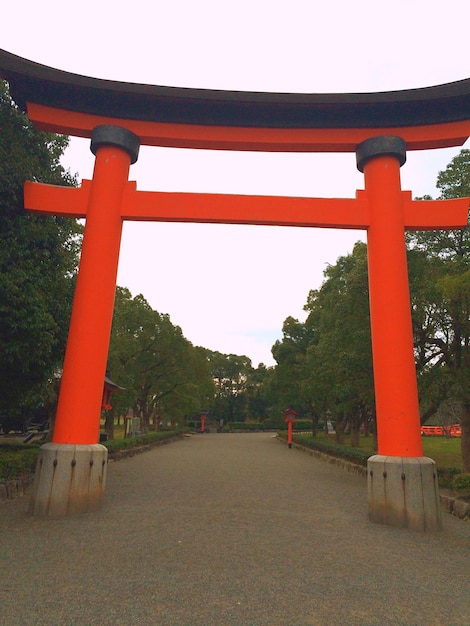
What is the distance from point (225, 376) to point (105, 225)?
171ft

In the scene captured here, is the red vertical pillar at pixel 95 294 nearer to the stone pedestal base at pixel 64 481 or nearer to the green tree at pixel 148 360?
the stone pedestal base at pixel 64 481

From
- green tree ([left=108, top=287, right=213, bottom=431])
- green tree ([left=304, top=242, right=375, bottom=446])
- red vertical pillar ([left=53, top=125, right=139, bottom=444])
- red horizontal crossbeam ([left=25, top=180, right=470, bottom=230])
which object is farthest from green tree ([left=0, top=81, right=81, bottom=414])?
green tree ([left=108, top=287, right=213, bottom=431])

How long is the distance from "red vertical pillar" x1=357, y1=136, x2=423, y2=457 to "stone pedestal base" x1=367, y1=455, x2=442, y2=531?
0.26 m

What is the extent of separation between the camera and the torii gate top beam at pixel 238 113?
7.41 meters

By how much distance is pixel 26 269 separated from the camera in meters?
7.38

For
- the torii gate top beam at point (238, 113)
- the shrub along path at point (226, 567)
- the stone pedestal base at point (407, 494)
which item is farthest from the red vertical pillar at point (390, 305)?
the shrub along path at point (226, 567)

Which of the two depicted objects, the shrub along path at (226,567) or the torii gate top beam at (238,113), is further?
the torii gate top beam at (238,113)

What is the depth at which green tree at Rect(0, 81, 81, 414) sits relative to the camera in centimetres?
705

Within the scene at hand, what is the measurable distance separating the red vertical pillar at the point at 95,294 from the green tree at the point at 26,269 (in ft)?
2.81

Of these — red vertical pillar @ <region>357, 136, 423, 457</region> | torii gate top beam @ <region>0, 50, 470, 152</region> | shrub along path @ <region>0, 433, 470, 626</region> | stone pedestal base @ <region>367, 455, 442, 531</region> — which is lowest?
shrub along path @ <region>0, 433, 470, 626</region>

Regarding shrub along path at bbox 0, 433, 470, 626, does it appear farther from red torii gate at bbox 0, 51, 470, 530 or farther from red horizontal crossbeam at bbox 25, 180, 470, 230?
red horizontal crossbeam at bbox 25, 180, 470, 230

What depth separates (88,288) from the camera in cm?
712

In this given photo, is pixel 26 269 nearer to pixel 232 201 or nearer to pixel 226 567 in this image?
pixel 232 201

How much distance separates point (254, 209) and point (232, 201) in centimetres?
43
